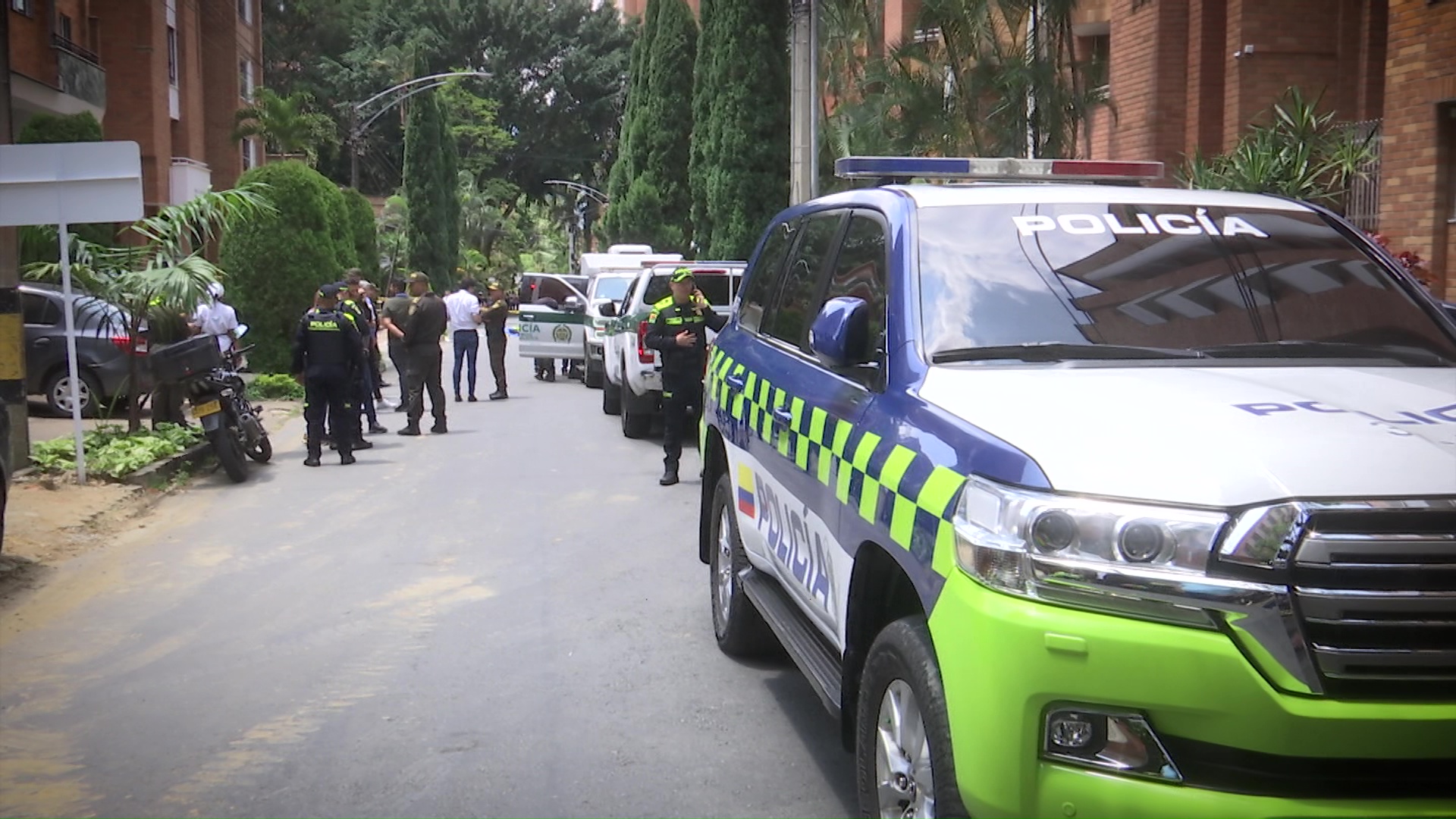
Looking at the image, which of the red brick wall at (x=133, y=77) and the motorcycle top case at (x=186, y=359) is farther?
the red brick wall at (x=133, y=77)

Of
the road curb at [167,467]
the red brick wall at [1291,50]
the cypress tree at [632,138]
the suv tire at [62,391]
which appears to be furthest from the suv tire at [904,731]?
the cypress tree at [632,138]

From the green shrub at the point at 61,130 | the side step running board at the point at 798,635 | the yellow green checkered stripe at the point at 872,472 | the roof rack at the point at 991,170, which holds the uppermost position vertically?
the green shrub at the point at 61,130

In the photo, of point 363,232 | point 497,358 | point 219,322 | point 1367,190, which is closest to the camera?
point 1367,190

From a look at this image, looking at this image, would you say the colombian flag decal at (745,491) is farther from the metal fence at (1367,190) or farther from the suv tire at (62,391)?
the suv tire at (62,391)

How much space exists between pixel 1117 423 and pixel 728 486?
3.45 m

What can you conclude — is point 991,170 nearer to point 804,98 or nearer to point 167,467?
point 167,467

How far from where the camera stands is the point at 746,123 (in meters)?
32.0

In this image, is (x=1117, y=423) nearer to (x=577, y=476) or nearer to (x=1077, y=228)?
(x=1077, y=228)

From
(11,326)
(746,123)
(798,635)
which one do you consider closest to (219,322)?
(11,326)

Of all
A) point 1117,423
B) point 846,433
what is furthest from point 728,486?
point 1117,423

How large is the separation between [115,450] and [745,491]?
8.62 m

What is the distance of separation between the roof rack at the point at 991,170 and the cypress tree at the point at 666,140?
126 feet

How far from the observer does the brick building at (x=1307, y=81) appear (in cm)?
1262

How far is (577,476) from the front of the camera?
13219 mm
